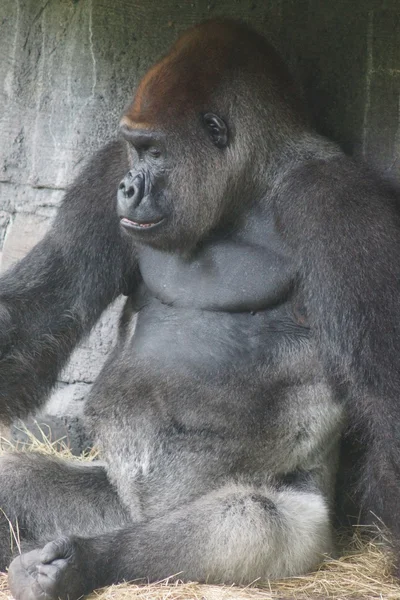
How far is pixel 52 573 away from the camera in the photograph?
11.1 ft

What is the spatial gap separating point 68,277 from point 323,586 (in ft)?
5.28

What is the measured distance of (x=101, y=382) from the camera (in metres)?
4.17

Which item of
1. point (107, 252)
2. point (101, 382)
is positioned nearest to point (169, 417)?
point (101, 382)

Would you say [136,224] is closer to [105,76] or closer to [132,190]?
[132,190]

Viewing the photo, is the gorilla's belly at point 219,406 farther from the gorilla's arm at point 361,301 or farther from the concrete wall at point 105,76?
the concrete wall at point 105,76

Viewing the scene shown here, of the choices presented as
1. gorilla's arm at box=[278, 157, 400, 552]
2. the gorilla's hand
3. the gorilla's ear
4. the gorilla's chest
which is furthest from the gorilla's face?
the gorilla's hand

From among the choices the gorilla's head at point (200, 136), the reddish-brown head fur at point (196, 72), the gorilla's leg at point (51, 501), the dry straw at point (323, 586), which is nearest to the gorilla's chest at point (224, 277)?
the gorilla's head at point (200, 136)

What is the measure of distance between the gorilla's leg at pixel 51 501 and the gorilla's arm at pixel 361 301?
3.58 ft

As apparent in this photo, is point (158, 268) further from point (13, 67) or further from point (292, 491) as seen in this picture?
point (13, 67)

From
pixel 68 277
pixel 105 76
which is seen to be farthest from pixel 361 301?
pixel 105 76

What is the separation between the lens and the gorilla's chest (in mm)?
3869

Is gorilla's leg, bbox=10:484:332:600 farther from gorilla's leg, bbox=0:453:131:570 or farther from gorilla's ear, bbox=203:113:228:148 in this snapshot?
gorilla's ear, bbox=203:113:228:148

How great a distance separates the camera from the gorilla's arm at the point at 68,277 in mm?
4174

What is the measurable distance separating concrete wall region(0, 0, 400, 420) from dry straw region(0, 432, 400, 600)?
5.29 feet
